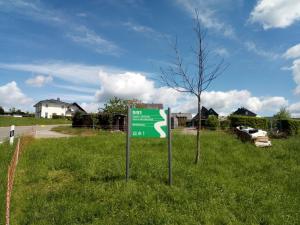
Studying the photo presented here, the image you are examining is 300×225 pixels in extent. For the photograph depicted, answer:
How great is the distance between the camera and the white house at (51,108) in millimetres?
114500

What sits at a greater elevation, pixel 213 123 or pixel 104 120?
pixel 104 120

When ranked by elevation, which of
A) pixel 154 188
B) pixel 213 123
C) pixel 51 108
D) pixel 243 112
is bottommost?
pixel 154 188

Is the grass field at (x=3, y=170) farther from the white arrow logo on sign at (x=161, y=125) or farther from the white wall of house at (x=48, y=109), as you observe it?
the white wall of house at (x=48, y=109)

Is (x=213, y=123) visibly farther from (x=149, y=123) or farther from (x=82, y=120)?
(x=149, y=123)

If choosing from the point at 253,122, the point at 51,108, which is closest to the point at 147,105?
the point at 253,122

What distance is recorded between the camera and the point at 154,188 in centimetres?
898

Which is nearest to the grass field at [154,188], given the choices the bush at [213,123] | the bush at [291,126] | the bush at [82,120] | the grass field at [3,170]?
the grass field at [3,170]

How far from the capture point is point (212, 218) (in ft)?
23.0

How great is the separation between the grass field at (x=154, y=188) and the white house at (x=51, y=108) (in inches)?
4097

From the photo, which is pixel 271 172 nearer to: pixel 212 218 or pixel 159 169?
pixel 159 169

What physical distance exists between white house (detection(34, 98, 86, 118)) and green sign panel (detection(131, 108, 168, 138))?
352 ft

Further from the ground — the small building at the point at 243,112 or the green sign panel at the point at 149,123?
the small building at the point at 243,112

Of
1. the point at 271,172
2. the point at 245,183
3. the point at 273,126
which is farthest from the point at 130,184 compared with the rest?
the point at 273,126

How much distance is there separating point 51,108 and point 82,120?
75.8m
